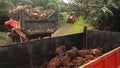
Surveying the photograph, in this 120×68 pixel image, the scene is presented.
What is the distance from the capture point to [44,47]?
17.7ft

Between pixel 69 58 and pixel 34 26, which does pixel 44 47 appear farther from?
pixel 34 26

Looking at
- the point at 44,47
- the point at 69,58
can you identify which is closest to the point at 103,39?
the point at 69,58

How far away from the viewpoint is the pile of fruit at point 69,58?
16.5 feet

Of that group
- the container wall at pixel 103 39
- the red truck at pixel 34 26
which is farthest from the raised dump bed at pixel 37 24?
the container wall at pixel 103 39

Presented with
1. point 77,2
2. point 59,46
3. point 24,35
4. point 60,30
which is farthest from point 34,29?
point 60,30

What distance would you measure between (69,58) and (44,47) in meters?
0.72

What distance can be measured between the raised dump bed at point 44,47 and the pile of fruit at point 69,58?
0.65 ft

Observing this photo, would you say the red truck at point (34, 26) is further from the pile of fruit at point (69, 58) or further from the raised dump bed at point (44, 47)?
the pile of fruit at point (69, 58)

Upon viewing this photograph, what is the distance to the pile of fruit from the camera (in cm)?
504

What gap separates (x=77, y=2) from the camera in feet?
29.0

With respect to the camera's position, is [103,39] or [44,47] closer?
[44,47]

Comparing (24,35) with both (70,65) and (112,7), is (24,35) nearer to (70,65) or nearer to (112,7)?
(70,65)

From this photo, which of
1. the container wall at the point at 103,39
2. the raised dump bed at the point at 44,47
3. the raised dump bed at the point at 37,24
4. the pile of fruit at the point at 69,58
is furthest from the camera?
the raised dump bed at the point at 37,24

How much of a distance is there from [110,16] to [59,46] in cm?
305
